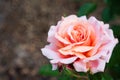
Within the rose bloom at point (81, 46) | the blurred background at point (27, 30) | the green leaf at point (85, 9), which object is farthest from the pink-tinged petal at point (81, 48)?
the blurred background at point (27, 30)

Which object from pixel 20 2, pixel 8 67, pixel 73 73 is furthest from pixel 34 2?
pixel 73 73

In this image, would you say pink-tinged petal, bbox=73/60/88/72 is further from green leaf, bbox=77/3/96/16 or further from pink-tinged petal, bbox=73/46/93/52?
green leaf, bbox=77/3/96/16

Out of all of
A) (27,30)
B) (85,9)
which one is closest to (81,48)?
(85,9)

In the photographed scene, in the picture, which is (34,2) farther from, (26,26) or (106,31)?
(106,31)

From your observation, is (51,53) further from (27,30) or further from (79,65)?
(27,30)

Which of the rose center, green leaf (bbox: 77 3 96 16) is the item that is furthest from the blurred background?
the rose center

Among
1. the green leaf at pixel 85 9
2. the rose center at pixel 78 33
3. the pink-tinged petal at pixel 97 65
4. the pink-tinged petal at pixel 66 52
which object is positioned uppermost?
the green leaf at pixel 85 9

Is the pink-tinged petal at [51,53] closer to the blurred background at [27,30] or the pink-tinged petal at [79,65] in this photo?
the pink-tinged petal at [79,65]
